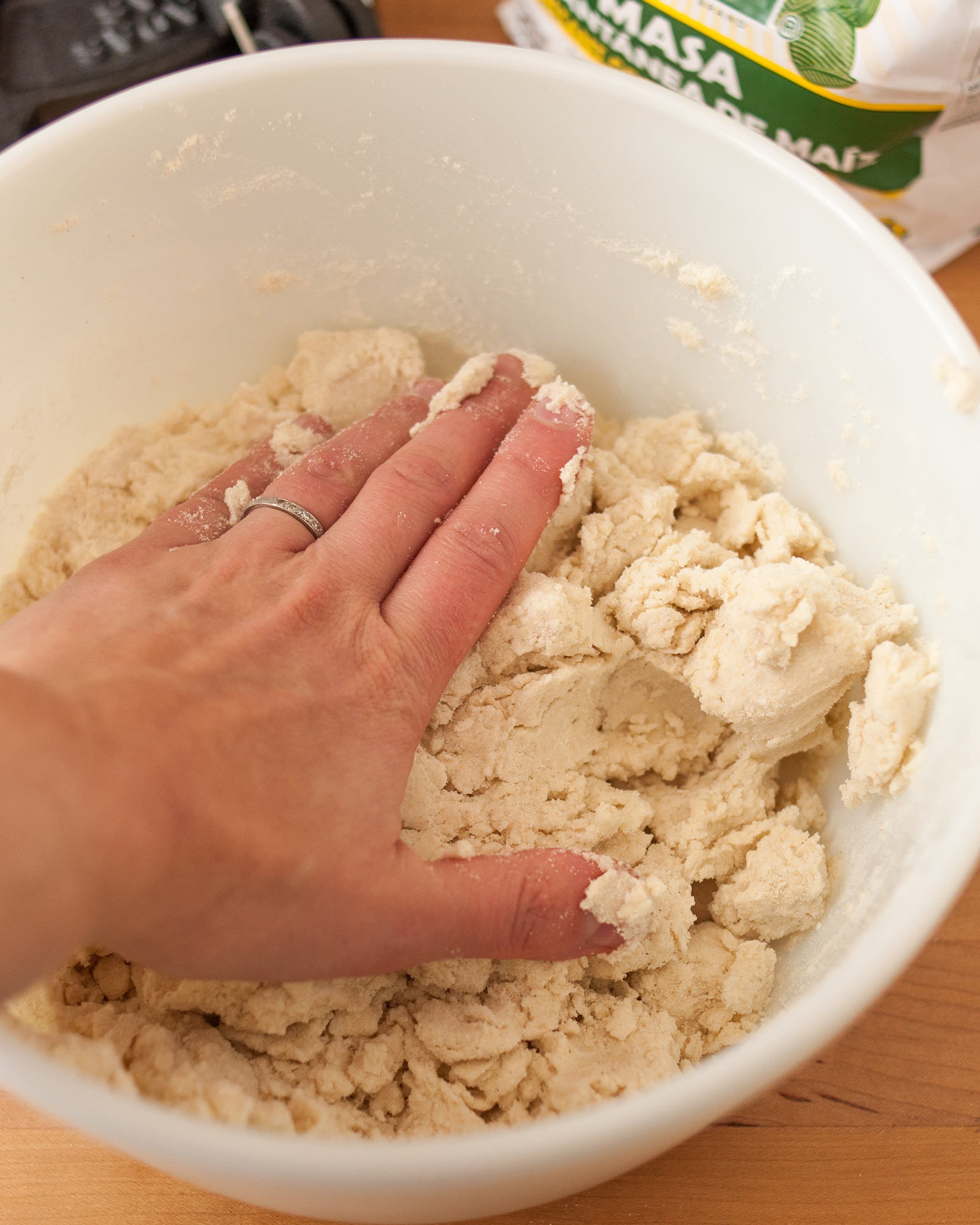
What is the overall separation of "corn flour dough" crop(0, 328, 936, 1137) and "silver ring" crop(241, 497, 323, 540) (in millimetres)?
104

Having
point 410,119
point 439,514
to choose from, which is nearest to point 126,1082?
point 439,514

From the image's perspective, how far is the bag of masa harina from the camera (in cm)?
82

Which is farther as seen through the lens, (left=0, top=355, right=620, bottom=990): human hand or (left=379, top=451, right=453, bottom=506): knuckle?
(left=379, top=451, right=453, bottom=506): knuckle

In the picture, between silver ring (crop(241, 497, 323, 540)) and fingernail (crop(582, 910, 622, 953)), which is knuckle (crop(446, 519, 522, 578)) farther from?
fingernail (crop(582, 910, 622, 953))

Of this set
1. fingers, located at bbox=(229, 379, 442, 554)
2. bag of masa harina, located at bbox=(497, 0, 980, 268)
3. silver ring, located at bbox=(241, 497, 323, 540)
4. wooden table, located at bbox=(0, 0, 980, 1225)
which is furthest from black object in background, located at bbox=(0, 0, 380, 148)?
wooden table, located at bbox=(0, 0, 980, 1225)

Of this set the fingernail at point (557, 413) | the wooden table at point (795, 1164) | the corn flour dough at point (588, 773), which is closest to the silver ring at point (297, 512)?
the corn flour dough at point (588, 773)

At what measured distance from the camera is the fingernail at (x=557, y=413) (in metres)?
0.85

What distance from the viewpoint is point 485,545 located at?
774 millimetres

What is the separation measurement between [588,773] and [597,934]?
0.56 feet

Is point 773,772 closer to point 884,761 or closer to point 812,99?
point 884,761

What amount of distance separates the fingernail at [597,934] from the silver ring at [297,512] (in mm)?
377

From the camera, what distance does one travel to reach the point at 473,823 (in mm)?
747

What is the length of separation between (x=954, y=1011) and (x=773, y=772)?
23 cm

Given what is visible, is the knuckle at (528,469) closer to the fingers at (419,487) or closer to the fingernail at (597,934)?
the fingers at (419,487)
